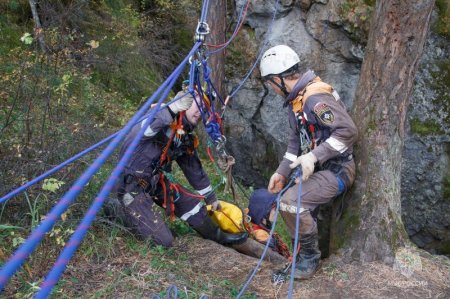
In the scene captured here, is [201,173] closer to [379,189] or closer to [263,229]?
[263,229]

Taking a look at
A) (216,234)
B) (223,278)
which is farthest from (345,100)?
(223,278)

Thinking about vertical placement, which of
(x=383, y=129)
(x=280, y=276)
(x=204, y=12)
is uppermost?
(x=204, y=12)

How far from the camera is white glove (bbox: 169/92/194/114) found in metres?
3.82

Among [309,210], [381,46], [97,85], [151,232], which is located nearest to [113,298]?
[151,232]

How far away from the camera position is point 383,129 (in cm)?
386

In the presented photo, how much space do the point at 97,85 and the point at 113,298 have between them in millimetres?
5324

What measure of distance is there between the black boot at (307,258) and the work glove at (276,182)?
611mm

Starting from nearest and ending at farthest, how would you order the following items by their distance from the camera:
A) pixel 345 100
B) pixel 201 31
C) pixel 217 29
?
pixel 201 31, pixel 217 29, pixel 345 100

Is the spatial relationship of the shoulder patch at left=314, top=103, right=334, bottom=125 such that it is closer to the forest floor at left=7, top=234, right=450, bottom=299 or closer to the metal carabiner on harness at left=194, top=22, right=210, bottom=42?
the metal carabiner on harness at left=194, top=22, right=210, bottom=42

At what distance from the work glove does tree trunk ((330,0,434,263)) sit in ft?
2.01

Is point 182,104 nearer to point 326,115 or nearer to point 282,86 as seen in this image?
point 282,86

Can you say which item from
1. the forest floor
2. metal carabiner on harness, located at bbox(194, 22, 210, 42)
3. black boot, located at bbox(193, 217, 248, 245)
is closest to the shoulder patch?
metal carabiner on harness, located at bbox(194, 22, 210, 42)

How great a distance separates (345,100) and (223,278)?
188 inches

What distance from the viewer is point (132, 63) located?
8609 millimetres
